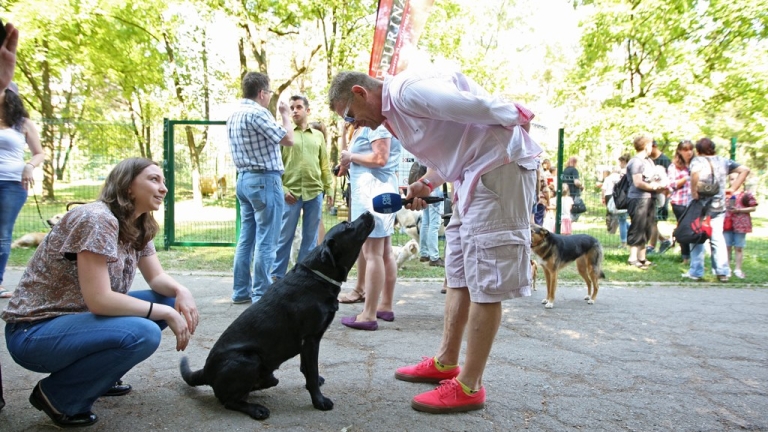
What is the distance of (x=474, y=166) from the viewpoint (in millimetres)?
2818

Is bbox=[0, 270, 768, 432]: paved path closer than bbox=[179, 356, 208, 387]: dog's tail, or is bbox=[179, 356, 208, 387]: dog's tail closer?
bbox=[0, 270, 768, 432]: paved path

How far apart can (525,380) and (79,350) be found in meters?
2.49

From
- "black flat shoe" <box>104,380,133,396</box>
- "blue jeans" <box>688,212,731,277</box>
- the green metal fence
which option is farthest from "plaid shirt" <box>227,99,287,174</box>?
"blue jeans" <box>688,212,731,277</box>

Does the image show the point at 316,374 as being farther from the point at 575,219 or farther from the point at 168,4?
the point at 168,4

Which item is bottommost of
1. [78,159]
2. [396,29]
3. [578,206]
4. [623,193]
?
[578,206]

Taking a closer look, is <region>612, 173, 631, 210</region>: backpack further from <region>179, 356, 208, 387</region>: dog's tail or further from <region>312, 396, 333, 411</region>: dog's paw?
<region>179, 356, 208, 387</region>: dog's tail

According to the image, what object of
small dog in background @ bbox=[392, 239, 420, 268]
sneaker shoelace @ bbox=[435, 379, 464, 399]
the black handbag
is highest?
the black handbag

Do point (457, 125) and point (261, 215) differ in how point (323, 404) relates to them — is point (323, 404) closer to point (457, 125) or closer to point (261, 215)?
point (457, 125)

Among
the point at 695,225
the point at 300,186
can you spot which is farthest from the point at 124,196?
the point at 695,225

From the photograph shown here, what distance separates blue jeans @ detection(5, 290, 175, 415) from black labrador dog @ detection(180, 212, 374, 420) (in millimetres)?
378

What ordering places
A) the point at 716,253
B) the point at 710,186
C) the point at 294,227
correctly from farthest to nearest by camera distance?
the point at 716,253 → the point at 710,186 → the point at 294,227

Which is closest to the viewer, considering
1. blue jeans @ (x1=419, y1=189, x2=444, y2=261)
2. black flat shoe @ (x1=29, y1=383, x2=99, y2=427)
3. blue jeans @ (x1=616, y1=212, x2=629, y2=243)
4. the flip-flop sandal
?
black flat shoe @ (x1=29, y1=383, x2=99, y2=427)

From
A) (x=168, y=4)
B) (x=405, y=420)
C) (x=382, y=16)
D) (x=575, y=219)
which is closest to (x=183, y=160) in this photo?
(x=382, y=16)

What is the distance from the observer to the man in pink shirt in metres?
2.63
